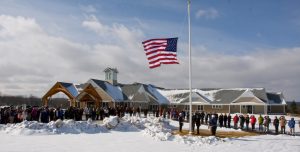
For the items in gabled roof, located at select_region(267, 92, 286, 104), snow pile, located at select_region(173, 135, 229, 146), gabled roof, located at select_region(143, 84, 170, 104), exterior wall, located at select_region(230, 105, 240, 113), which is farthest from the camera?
gabled roof, located at select_region(143, 84, 170, 104)

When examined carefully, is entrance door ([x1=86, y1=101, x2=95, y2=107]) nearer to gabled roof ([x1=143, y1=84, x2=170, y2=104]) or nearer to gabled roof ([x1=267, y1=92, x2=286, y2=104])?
gabled roof ([x1=143, y1=84, x2=170, y2=104])

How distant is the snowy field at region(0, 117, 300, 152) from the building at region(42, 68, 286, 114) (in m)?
26.5

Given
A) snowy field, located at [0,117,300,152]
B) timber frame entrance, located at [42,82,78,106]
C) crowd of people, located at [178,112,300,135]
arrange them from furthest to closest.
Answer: timber frame entrance, located at [42,82,78,106]
crowd of people, located at [178,112,300,135]
snowy field, located at [0,117,300,152]

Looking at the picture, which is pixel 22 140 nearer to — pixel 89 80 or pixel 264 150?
pixel 264 150

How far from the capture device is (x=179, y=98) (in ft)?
213

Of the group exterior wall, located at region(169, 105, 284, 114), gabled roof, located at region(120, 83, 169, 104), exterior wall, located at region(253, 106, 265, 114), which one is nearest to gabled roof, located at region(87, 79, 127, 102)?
gabled roof, located at region(120, 83, 169, 104)

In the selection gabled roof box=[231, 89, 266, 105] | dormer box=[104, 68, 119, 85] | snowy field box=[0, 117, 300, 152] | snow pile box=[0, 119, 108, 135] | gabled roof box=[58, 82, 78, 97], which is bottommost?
snowy field box=[0, 117, 300, 152]

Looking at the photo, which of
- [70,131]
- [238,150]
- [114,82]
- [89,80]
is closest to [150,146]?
[238,150]

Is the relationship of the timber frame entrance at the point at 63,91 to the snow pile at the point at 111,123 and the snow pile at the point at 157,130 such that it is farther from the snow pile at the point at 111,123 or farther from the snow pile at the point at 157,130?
the snow pile at the point at 111,123

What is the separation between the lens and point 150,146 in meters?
21.2

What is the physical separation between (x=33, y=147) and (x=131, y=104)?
41940 mm

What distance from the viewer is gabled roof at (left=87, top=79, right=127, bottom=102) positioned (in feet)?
194

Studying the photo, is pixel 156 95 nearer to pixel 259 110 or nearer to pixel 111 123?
pixel 259 110

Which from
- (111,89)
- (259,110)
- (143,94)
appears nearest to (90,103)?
(111,89)
